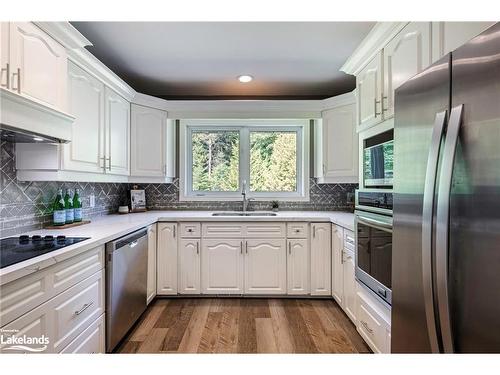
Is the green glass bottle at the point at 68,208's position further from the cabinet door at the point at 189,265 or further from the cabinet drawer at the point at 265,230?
the cabinet drawer at the point at 265,230

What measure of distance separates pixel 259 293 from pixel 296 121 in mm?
2030

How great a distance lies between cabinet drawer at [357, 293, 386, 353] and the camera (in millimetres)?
1627

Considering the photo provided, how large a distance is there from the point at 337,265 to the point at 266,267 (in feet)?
2.26

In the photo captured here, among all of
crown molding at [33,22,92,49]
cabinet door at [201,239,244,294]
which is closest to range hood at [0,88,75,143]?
crown molding at [33,22,92,49]

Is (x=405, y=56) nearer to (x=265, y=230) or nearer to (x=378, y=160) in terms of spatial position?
(x=378, y=160)

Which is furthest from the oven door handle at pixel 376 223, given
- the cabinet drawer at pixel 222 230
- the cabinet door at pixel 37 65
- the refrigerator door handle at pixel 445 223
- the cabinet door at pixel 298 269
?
the cabinet door at pixel 37 65

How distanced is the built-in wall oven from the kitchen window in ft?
5.19

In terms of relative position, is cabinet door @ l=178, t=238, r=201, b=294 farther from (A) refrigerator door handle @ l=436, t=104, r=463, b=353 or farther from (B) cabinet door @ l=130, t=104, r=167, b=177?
(A) refrigerator door handle @ l=436, t=104, r=463, b=353

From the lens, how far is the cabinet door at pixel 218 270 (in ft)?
9.11

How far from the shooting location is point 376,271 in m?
1.63

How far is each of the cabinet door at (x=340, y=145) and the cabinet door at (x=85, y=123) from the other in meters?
2.20

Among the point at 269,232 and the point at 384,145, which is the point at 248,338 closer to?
the point at 269,232

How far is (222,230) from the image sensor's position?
110 inches

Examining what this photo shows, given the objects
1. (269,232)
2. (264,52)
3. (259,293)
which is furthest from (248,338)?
(264,52)
